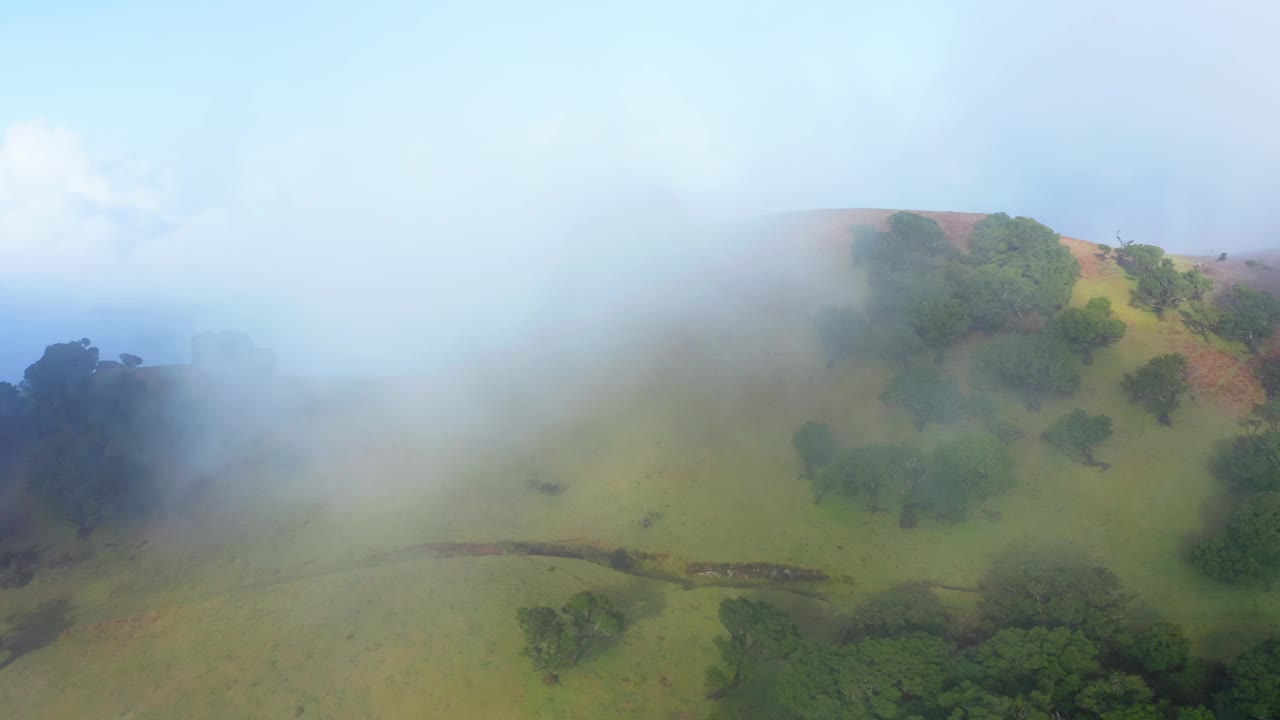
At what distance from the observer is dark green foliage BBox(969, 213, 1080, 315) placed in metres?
66.8

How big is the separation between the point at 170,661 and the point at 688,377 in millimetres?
52090

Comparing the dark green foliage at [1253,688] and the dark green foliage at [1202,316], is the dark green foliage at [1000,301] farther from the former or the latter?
the dark green foliage at [1253,688]

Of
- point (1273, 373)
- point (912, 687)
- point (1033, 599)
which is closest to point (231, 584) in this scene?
point (912, 687)

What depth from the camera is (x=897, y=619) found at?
119ft

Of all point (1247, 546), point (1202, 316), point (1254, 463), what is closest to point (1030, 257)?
point (1202, 316)

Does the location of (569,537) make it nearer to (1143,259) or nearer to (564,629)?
(564,629)

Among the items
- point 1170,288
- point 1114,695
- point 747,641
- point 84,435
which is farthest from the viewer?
point 84,435

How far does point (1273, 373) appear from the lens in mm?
53375

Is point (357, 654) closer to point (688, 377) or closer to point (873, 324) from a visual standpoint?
point (688, 377)

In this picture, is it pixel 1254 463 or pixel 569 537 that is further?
pixel 569 537

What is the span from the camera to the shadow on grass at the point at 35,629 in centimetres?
4778

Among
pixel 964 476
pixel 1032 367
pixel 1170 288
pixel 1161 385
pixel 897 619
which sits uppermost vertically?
pixel 1170 288

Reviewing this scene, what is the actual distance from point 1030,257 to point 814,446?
39.0 m

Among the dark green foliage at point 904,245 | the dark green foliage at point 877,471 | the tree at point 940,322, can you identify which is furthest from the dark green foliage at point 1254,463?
the dark green foliage at point 904,245
